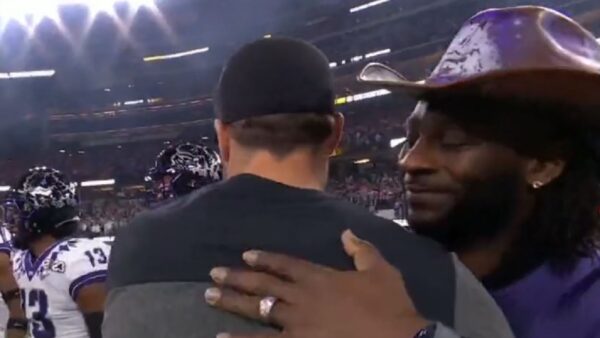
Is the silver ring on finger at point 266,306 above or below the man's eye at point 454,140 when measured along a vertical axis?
below

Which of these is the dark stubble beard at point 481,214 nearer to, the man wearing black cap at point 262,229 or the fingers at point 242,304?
the man wearing black cap at point 262,229

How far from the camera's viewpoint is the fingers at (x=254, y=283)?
33.6 inches

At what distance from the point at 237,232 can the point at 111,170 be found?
800 inches

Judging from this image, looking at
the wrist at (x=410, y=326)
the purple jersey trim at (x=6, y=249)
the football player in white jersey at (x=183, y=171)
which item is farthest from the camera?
the purple jersey trim at (x=6, y=249)

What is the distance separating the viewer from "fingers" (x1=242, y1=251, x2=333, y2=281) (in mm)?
864

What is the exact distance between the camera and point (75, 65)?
20562mm

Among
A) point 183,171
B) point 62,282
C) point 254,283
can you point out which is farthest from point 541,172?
point 183,171

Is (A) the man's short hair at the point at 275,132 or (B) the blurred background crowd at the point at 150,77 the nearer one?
(A) the man's short hair at the point at 275,132

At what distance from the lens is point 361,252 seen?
0.90 meters

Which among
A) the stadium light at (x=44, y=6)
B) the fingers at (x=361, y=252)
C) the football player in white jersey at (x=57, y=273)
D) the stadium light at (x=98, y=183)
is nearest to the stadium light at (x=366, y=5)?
the stadium light at (x=44, y=6)

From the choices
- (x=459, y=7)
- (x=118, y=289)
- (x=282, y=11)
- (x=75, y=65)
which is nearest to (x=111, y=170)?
(x=75, y=65)

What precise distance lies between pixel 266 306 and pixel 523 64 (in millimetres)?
443

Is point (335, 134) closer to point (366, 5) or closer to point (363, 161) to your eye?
point (363, 161)

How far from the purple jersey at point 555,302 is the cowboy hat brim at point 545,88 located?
0.19 m
